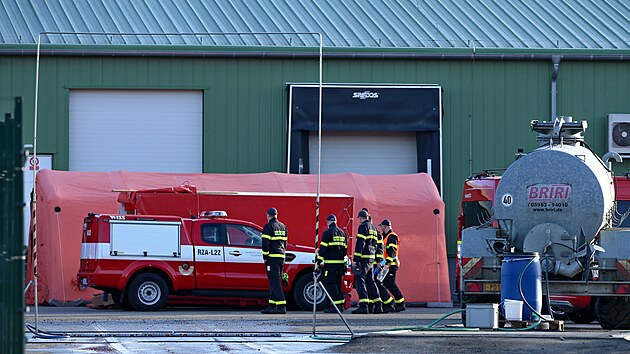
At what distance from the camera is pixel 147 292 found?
24.1 meters

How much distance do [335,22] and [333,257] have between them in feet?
41.3

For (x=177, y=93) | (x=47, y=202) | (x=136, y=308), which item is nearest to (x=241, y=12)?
(x=177, y=93)

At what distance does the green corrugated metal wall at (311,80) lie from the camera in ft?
106

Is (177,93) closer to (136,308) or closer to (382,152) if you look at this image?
(382,152)

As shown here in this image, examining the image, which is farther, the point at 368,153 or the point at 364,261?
the point at 368,153

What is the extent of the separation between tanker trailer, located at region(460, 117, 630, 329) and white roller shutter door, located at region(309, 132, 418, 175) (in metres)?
15.2

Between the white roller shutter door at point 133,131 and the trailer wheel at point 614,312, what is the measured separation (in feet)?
53.5

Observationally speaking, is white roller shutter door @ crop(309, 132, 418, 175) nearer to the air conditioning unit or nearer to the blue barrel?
the air conditioning unit

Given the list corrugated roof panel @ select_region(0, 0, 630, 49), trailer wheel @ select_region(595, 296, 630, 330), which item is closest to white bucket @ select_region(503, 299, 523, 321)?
trailer wheel @ select_region(595, 296, 630, 330)

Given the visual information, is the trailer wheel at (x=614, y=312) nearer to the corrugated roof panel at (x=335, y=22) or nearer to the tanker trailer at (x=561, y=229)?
the tanker trailer at (x=561, y=229)

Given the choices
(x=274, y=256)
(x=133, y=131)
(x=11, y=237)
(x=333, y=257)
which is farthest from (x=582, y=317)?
(x=133, y=131)

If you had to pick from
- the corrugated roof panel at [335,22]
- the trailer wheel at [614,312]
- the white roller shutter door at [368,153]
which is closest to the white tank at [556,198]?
the trailer wheel at [614,312]

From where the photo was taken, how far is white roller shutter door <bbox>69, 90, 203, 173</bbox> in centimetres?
3247

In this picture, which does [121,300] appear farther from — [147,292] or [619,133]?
[619,133]
